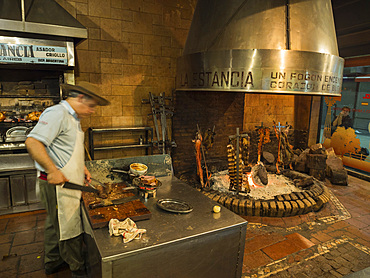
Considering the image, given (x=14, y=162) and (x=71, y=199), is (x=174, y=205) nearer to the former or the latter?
(x=71, y=199)

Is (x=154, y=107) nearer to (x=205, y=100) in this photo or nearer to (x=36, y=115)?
(x=205, y=100)

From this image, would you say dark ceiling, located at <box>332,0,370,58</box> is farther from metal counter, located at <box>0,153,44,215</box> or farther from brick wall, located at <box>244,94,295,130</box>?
metal counter, located at <box>0,153,44,215</box>

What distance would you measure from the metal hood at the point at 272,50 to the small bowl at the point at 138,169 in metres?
1.27

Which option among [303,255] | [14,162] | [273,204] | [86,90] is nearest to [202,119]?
[273,204]

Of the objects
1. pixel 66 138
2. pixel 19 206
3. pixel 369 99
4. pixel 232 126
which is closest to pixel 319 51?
pixel 66 138

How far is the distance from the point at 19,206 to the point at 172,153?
3.35 metres

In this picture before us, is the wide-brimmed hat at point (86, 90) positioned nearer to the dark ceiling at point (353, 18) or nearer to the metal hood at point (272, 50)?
the metal hood at point (272, 50)

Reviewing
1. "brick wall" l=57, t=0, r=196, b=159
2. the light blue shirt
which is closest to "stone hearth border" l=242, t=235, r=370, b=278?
the light blue shirt

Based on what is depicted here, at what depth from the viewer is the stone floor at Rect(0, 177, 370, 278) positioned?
305 centimetres

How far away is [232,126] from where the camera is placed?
7.02 metres

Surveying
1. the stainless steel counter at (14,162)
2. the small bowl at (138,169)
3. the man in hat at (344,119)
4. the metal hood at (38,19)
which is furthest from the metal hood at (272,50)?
the man in hat at (344,119)

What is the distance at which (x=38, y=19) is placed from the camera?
391 cm

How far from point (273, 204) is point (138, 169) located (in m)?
2.48

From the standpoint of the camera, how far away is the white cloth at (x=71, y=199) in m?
2.45
